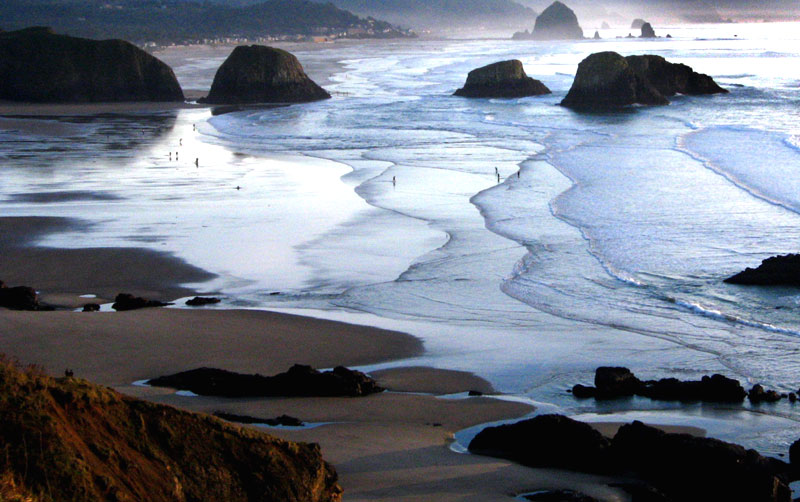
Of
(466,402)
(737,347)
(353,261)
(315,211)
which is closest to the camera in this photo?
(466,402)

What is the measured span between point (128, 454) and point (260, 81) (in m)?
51.7

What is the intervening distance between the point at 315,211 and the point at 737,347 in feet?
34.8

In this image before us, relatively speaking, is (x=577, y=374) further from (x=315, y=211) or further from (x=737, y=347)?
(x=315, y=211)

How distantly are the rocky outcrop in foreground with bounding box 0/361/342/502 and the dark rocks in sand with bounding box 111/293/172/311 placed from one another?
22.9ft

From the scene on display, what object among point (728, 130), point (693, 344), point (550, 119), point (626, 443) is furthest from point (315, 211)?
point (550, 119)

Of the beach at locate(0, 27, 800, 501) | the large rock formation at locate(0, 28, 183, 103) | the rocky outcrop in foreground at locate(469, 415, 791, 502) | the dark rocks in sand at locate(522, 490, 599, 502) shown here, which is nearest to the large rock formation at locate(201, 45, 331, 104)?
the large rock formation at locate(0, 28, 183, 103)

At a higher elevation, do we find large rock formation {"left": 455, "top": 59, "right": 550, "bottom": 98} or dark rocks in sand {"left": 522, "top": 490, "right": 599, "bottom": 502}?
large rock formation {"left": 455, "top": 59, "right": 550, "bottom": 98}

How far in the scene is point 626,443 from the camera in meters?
6.64

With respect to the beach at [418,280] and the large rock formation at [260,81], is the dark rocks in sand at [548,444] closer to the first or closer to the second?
the beach at [418,280]

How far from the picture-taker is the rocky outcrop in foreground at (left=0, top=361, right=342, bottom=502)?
4.17m

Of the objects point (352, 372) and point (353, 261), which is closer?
point (352, 372)

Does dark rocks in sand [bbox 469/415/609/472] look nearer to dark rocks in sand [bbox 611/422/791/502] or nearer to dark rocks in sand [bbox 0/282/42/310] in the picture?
dark rocks in sand [bbox 611/422/791/502]

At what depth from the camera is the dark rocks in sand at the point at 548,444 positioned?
669 centimetres

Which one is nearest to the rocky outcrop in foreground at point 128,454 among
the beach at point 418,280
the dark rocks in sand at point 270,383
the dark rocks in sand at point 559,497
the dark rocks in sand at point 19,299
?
the beach at point 418,280
